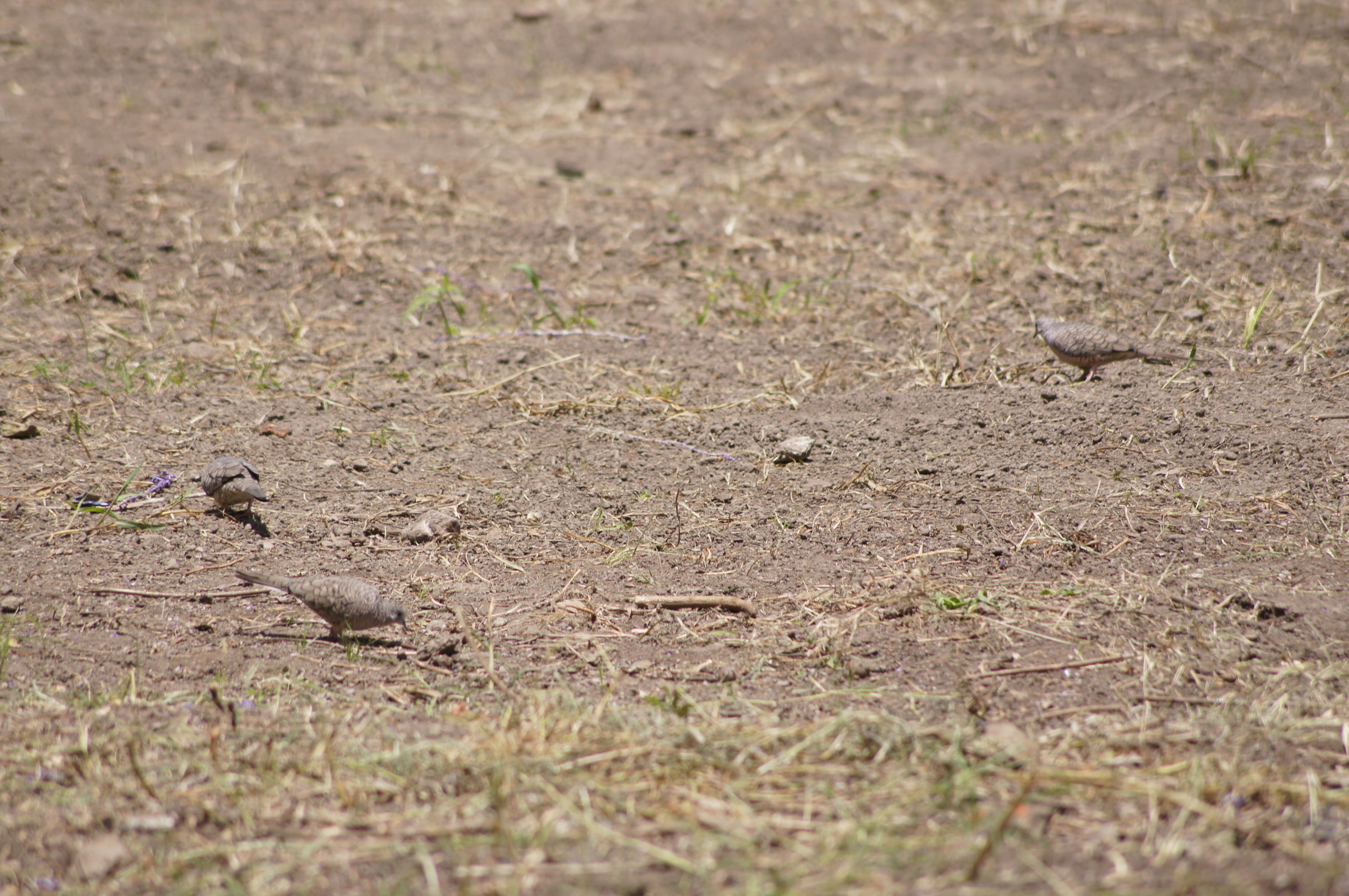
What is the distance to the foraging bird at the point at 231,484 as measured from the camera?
9.90ft

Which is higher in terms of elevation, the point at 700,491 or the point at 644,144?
the point at 644,144

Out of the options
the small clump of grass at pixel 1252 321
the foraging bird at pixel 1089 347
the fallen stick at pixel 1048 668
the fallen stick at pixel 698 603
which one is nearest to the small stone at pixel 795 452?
the fallen stick at pixel 698 603

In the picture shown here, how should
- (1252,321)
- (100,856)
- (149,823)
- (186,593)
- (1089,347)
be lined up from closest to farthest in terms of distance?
(100,856) → (149,823) → (186,593) → (1089,347) → (1252,321)

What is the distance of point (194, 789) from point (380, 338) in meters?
2.55

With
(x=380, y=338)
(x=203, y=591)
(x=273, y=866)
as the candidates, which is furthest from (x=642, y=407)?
(x=273, y=866)

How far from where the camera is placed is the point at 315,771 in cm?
206

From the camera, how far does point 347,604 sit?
2.53 metres

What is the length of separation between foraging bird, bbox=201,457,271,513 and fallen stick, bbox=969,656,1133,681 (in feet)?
7.10

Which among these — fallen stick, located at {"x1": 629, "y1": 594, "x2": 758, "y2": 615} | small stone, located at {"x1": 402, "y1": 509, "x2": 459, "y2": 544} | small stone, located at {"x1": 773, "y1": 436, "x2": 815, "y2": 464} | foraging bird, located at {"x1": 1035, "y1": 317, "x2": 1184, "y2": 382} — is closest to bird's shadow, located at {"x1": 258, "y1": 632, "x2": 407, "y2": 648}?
small stone, located at {"x1": 402, "y1": 509, "x2": 459, "y2": 544}

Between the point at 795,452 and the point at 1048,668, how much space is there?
4.06 feet

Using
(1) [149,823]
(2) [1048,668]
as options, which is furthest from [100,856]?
(2) [1048,668]

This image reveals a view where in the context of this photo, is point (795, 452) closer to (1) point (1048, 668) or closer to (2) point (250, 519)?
(1) point (1048, 668)

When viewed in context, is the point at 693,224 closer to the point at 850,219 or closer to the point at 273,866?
the point at 850,219

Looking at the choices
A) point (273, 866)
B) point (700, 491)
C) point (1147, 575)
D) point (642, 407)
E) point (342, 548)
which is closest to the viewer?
point (273, 866)
